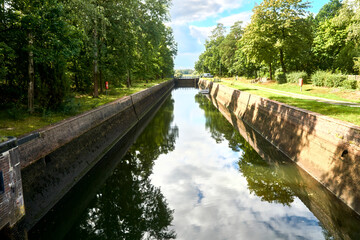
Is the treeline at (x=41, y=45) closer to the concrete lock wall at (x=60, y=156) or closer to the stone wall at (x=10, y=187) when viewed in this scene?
the concrete lock wall at (x=60, y=156)

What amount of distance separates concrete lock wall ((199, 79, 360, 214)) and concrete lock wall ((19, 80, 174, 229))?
34.0 feet

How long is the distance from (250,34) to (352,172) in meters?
29.4

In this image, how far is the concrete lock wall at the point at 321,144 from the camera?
7730 mm

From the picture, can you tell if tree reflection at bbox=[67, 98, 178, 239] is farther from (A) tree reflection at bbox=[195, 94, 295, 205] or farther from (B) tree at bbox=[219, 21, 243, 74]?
(B) tree at bbox=[219, 21, 243, 74]

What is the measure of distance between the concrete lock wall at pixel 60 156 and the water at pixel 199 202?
473mm

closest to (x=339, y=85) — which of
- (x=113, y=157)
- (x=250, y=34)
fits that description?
(x=250, y=34)

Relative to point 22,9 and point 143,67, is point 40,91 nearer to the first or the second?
point 22,9

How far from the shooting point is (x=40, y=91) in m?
12.1

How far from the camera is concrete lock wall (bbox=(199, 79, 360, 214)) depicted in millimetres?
7730

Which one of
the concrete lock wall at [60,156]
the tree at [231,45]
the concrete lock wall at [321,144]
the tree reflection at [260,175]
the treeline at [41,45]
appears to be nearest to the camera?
the concrete lock wall at [60,156]

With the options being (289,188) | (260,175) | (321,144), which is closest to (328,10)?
(321,144)

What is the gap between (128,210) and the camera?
8.65 m

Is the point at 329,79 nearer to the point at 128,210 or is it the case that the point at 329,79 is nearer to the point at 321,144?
the point at 321,144

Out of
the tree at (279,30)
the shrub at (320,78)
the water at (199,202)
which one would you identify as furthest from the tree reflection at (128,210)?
the tree at (279,30)
